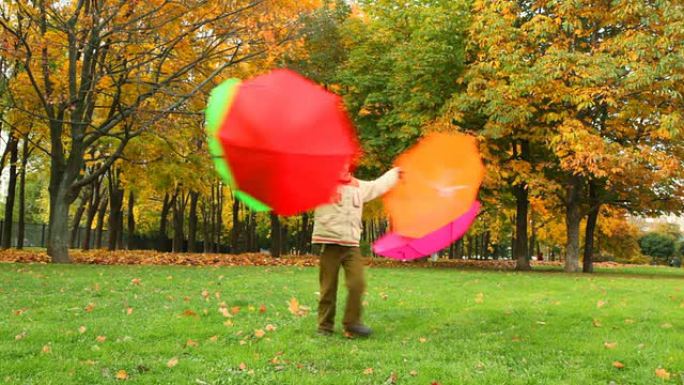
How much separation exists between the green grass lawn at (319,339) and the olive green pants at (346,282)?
0.25 meters

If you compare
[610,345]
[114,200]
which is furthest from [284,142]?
[114,200]

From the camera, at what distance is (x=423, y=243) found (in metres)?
6.12

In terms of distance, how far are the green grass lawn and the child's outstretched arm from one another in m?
1.57

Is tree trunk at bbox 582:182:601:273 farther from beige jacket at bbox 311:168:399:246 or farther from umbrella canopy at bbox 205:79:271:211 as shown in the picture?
umbrella canopy at bbox 205:79:271:211

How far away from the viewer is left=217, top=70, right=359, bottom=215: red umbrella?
4426 millimetres

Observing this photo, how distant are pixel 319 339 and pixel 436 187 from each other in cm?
206

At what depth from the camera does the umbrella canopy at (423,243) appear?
607cm

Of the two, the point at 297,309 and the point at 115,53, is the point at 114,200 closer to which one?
the point at 115,53

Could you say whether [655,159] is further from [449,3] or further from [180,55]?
[180,55]

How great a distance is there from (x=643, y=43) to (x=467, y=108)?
538 centimetres

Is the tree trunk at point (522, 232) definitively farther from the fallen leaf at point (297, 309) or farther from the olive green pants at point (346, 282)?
the olive green pants at point (346, 282)

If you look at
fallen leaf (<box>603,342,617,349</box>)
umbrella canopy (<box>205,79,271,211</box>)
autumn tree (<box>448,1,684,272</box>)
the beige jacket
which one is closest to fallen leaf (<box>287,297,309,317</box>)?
the beige jacket

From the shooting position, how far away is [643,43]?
18156 millimetres

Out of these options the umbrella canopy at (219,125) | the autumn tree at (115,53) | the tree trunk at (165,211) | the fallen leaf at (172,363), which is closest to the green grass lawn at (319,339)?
the fallen leaf at (172,363)
